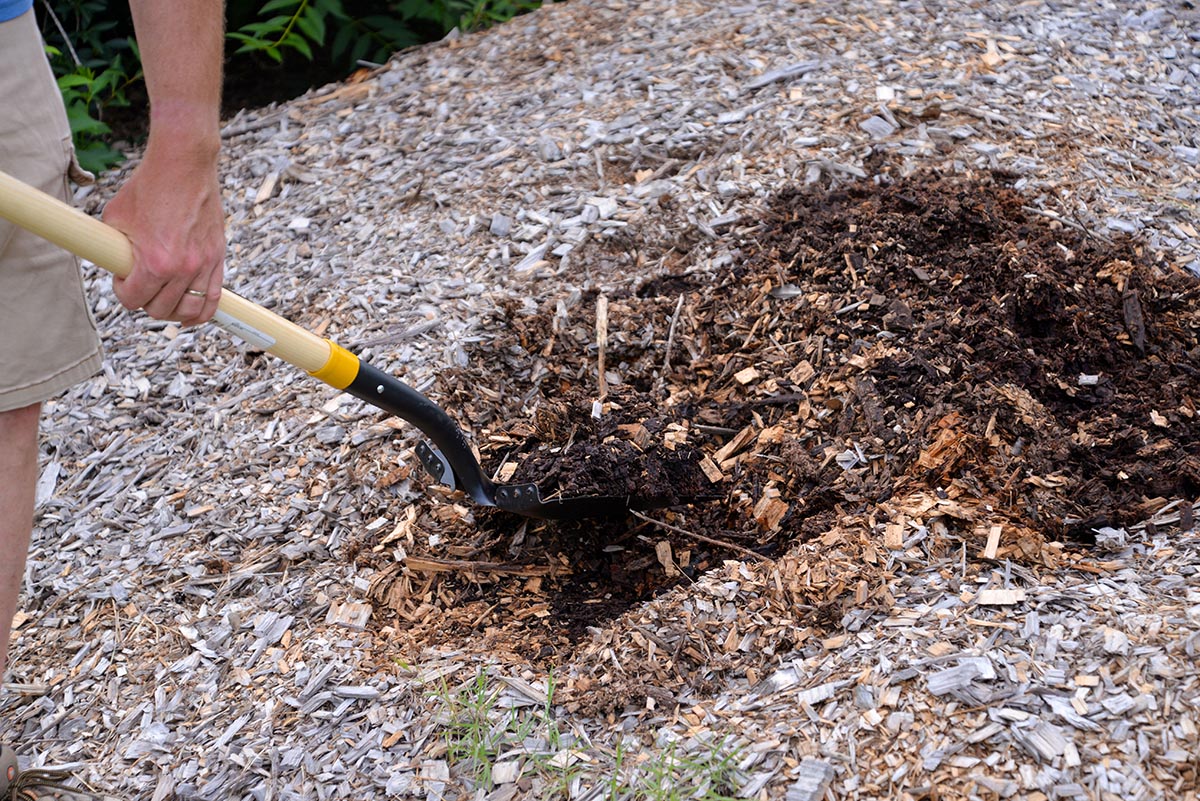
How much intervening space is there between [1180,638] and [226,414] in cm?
264

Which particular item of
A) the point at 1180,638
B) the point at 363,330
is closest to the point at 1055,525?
the point at 1180,638

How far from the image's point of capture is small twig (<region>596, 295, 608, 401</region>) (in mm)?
3055

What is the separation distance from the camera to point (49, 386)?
7.18ft

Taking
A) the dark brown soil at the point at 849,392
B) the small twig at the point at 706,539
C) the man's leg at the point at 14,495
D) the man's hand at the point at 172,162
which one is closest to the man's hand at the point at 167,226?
the man's hand at the point at 172,162

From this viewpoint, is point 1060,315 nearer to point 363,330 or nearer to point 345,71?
point 363,330

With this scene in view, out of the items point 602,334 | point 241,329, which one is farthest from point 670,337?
point 241,329

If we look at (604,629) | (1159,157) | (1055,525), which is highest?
(1159,157)

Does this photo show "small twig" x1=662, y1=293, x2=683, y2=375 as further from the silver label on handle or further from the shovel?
the silver label on handle

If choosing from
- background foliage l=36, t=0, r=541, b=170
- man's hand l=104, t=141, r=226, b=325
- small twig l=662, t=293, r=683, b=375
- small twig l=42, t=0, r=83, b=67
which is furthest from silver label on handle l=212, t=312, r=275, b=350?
small twig l=42, t=0, r=83, b=67

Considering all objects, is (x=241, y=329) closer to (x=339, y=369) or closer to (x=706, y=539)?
(x=339, y=369)

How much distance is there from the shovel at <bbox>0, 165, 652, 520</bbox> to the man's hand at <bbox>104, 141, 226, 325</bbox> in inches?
1.6

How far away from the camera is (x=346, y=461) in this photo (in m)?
2.96

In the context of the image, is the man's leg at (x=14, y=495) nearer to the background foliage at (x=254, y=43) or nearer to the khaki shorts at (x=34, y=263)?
the khaki shorts at (x=34, y=263)

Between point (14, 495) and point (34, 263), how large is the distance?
51cm
